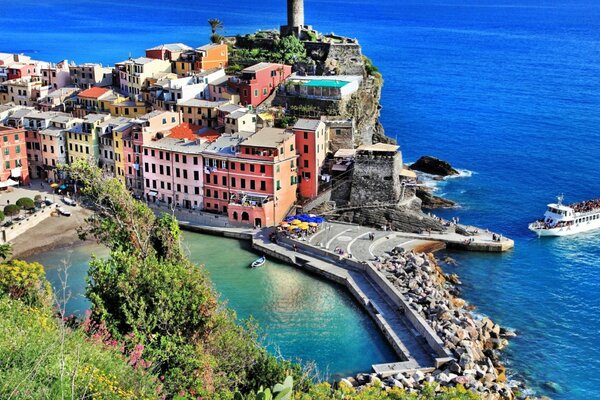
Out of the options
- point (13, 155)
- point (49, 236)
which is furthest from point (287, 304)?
point (13, 155)

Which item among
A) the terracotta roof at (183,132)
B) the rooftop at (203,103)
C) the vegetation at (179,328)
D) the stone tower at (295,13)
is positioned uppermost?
the stone tower at (295,13)

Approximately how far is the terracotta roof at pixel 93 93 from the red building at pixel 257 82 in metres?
13.4

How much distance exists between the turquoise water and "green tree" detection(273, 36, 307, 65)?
2739 cm

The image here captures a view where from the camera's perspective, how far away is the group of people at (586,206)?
60841 mm

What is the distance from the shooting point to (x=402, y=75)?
13012cm

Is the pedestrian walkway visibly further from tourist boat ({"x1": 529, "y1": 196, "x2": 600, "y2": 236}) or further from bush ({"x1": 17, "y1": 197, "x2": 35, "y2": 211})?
bush ({"x1": 17, "y1": 197, "x2": 35, "y2": 211})

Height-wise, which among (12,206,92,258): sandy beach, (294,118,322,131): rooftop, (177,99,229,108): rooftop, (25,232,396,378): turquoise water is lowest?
(25,232,396,378): turquoise water

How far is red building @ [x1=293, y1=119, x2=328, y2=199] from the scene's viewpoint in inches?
2395

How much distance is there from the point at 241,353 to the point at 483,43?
161 metres

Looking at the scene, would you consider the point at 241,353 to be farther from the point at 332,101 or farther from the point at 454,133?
the point at 454,133

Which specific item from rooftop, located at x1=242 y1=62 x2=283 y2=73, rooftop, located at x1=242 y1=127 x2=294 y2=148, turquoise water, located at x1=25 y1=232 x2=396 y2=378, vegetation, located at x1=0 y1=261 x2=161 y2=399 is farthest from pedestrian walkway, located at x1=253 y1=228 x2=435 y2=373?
rooftop, located at x1=242 y1=62 x2=283 y2=73

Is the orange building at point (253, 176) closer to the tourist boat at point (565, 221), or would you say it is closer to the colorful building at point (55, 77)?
the tourist boat at point (565, 221)

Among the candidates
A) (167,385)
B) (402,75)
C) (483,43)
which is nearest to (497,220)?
(167,385)

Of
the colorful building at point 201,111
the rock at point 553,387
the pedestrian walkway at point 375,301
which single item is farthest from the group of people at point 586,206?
the colorful building at point 201,111
